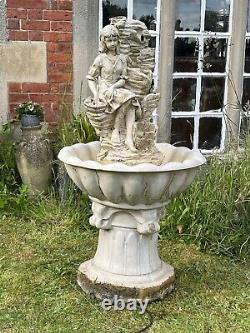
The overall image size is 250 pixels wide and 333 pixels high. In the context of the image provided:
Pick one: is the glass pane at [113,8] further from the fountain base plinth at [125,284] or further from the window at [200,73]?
the fountain base plinth at [125,284]

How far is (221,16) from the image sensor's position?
573 centimetres

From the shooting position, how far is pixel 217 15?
5.72 metres

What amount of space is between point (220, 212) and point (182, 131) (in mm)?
1670

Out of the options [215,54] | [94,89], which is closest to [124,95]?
[94,89]

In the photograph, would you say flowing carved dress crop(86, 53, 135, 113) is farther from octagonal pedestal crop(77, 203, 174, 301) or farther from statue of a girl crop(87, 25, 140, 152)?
octagonal pedestal crop(77, 203, 174, 301)

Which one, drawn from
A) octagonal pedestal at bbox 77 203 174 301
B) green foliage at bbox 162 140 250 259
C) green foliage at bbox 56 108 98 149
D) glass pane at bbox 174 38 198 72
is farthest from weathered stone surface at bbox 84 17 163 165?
glass pane at bbox 174 38 198 72

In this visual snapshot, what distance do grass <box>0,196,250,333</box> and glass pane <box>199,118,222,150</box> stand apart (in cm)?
181

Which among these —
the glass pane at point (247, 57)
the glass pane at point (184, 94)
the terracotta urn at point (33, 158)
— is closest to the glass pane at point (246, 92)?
the glass pane at point (247, 57)

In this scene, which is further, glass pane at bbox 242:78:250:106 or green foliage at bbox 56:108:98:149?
glass pane at bbox 242:78:250:106

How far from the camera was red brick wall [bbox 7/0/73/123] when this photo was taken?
5.25 metres

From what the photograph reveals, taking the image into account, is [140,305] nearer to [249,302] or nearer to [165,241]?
[249,302]

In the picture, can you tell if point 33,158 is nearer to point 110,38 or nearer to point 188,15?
point 110,38

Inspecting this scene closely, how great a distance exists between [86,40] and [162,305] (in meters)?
3.02

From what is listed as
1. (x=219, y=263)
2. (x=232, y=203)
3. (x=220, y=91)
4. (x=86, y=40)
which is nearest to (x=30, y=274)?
(x=219, y=263)
